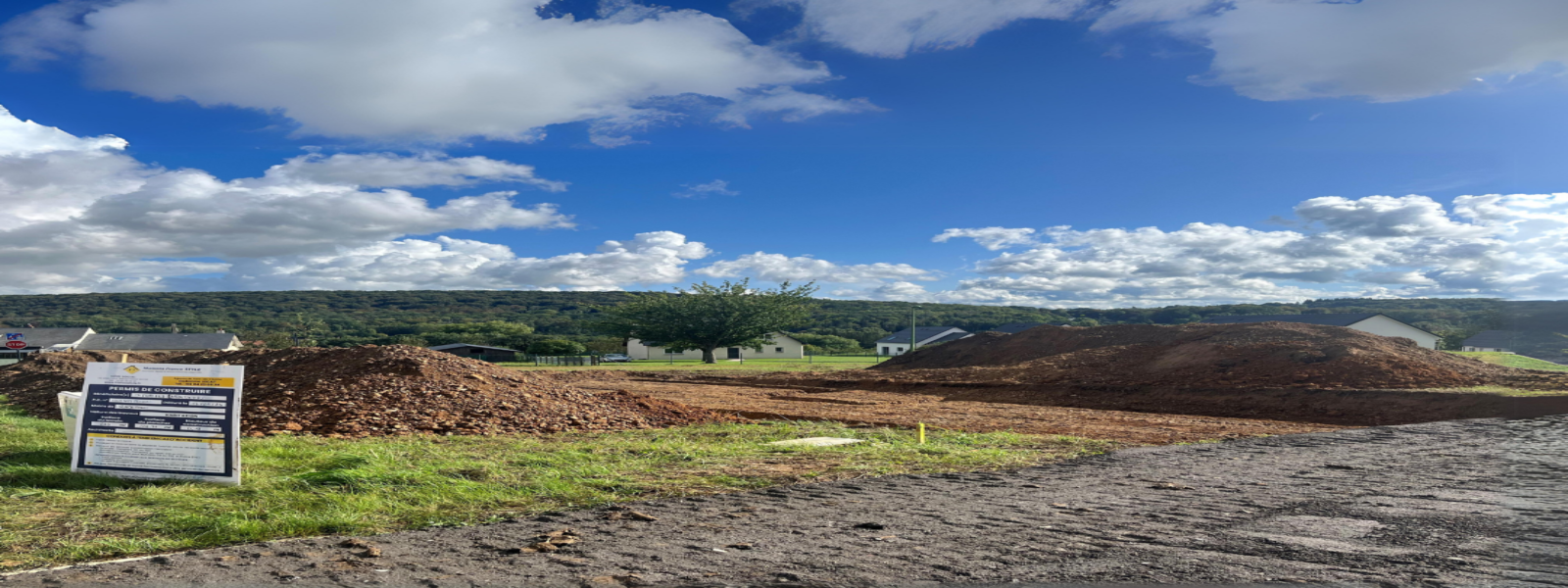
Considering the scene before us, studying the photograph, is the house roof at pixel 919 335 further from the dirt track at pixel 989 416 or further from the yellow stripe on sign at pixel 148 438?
the yellow stripe on sign at pixel 148 438

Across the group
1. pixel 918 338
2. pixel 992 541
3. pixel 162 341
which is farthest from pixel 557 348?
pixel 992 541

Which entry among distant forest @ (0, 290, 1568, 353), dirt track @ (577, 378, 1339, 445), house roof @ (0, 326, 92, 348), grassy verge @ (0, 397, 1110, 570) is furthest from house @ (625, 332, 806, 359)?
grassy verge @ (0, 397, 1110, 570)

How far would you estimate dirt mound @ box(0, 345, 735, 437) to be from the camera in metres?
13.2

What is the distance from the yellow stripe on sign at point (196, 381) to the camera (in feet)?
25.6

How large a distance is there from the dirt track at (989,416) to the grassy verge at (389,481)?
3.74 meters

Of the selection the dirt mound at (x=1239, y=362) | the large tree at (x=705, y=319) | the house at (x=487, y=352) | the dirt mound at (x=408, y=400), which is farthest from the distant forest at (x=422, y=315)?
the dirt mound at (x=408, y=400)

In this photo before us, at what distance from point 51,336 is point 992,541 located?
309 feet

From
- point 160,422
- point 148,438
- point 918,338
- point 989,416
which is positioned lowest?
point 989,416

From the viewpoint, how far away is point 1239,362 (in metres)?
29.2

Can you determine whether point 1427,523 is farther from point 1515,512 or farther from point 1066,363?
point 1066,363

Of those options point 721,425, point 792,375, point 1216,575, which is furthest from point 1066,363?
point 1216,575

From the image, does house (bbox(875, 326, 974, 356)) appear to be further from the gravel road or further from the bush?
the gravel road

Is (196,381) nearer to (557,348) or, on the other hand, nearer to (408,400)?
(408,400)

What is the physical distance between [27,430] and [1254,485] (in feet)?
50.7
